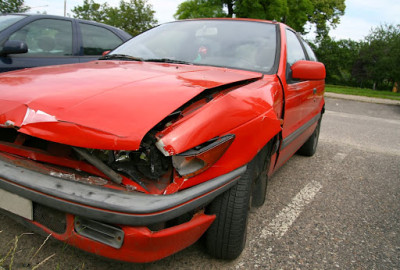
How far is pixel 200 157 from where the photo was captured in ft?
4.47

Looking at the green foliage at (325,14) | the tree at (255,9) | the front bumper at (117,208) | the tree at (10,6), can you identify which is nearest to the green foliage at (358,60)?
the green foliage at (325,14)

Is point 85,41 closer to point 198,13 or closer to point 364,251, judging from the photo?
point 364,251

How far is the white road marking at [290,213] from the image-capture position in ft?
7.16

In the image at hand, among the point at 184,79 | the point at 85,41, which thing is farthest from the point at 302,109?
the point at 85,41

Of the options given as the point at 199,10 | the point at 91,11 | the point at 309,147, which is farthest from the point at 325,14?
the point at 309,147

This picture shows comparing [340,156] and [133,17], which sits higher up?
[133,17]

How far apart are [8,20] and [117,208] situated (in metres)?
3.54

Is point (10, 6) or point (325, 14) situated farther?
point (325, 14)

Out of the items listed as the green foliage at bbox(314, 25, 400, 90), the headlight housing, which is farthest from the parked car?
the green foliage at bbox(314, 25, 400, 90)

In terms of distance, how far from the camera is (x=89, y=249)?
134 centimetres

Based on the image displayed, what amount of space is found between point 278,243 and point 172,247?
915 mm

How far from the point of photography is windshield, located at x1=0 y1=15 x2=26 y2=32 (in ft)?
11.8

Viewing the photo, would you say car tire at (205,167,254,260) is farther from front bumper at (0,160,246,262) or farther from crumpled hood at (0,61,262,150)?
crumpled hood at (0,61,262,150)

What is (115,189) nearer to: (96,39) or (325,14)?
(96,39)
